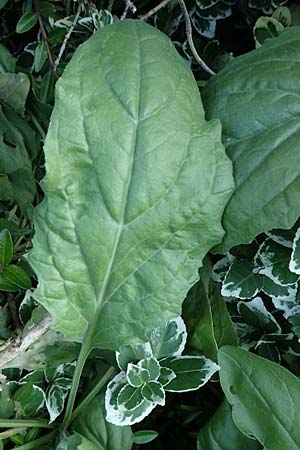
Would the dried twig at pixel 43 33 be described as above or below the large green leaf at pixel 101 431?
above

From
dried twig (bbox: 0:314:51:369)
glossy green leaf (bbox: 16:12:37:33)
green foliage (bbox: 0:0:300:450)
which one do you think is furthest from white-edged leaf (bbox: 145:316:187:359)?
glossy green leaf (bbox: 16:12:37:33)

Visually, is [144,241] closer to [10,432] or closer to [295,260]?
[295,260]

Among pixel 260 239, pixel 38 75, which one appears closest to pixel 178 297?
pixel 260 239

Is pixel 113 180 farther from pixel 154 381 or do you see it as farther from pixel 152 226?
pixel 154 381

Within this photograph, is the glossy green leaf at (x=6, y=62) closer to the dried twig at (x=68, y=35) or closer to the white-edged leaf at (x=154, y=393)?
the dried twig at (x=68, y=35)

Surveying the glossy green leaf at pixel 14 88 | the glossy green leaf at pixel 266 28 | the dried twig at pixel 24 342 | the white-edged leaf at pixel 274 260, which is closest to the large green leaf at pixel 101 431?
the dried twig at pixel 24 342

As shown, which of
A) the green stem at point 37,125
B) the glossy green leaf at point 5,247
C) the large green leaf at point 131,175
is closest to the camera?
the large green leaf at point 131,175

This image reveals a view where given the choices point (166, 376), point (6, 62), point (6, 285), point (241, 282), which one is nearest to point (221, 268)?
point (241, 282)
